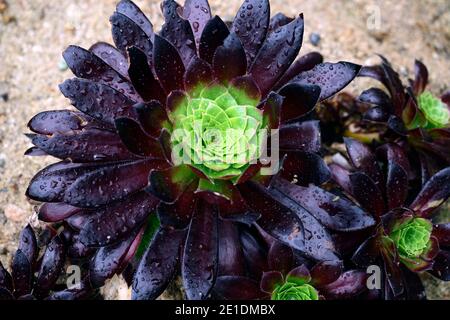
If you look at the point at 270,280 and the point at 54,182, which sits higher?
the point at 54,182

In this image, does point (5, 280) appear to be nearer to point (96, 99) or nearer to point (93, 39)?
point (96, 99)

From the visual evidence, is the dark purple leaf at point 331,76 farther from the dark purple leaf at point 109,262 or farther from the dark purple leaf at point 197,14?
the dark purple leaf at point 109,262

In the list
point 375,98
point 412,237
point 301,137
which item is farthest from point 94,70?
point 412,237

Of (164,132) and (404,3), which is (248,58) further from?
(404,3)

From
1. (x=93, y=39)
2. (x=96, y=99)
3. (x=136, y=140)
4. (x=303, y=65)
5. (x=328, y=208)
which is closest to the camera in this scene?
(x=136, y=140)

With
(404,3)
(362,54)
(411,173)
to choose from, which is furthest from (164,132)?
(404,3)

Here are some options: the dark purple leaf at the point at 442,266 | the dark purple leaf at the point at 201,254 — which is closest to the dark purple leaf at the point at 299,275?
the dark purple leaf at the point at 201,254
